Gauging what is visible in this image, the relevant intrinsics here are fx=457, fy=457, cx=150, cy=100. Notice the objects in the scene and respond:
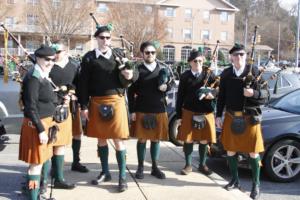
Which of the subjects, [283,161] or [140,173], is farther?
[283,161]

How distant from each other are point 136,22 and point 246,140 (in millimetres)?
30380

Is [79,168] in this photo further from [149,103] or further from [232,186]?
[232,186]

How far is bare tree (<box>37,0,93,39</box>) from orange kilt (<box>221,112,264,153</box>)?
26.1 metres

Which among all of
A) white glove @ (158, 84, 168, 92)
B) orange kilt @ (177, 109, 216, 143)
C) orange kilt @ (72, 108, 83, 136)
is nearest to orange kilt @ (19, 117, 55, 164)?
orange kilt @ (72, 108, 83, 136)

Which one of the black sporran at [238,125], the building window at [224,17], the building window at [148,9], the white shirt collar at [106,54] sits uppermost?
the building window at [224,17]

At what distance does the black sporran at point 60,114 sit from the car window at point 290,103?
141 inches

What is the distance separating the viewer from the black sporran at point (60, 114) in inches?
204

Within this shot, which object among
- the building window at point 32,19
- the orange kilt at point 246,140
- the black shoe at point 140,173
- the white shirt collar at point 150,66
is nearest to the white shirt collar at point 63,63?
the white shirt collar at point 150,66

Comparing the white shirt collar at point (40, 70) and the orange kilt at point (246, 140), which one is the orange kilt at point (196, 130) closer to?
the orange kilt at point (246, 140)

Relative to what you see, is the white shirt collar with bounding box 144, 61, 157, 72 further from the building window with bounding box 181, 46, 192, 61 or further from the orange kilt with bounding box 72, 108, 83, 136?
the building window with bounding box 181, 46, 192, 61

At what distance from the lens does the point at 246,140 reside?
18.3 ft

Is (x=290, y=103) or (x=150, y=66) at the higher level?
(x=150, y=66)

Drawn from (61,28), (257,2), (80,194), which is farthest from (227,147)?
(257,2)

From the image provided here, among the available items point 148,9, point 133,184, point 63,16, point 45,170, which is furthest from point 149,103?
point 148,9
